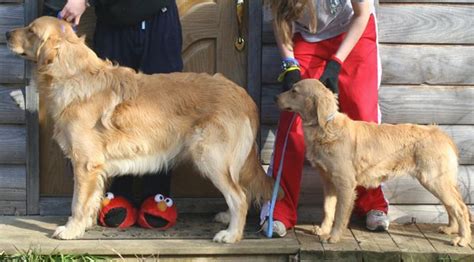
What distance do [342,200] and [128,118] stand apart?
1.48 metres

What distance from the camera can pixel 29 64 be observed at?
5250 millimetres

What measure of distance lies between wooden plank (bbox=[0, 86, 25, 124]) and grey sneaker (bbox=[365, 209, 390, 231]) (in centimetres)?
259

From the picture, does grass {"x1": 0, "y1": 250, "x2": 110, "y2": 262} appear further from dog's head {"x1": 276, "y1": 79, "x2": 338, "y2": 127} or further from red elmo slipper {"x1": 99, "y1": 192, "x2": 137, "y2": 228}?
dog's head {"x1": 276, "y1": 79, "x2": 338, "y2": 127}

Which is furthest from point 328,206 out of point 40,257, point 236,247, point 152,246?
point 40,257

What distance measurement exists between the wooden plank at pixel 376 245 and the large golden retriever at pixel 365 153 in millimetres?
216

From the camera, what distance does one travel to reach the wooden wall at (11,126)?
5203mm

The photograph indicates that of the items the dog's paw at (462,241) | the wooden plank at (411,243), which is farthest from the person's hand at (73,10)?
the dog's paw at (462,241)

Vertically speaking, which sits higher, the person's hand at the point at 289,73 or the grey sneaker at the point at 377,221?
the person's hand at the point at 289,73

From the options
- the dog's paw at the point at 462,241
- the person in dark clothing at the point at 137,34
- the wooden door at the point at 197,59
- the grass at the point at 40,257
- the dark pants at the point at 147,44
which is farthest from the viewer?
the wooden door at the point at 197,59

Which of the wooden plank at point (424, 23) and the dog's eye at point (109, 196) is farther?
the wooden plank at point (424, 23)

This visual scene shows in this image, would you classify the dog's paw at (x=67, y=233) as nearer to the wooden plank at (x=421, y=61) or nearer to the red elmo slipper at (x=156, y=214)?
the red elmo slipper at (x=156, y=214)

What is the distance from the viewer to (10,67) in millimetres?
5246

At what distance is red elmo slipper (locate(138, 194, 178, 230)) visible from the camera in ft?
16.5

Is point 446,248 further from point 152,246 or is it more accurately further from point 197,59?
point 197,59
